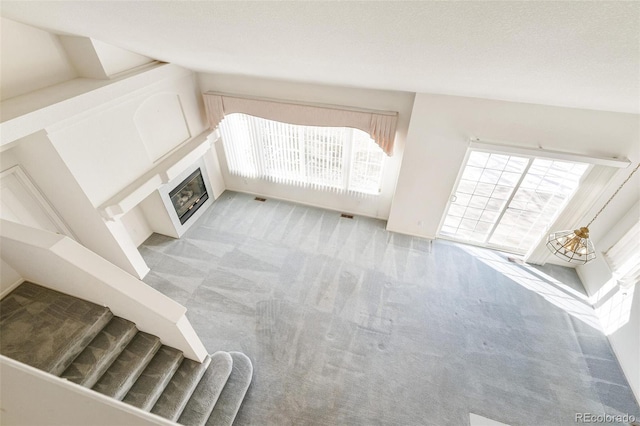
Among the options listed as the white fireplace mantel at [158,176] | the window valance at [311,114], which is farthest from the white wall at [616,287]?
the white fireplace mantel at [158,176]

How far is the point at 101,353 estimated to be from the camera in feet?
7.39

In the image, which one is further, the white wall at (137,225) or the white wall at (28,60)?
the white wall at (137,225)

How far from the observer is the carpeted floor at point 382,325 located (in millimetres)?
2908

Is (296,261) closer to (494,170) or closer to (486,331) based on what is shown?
(486,331)

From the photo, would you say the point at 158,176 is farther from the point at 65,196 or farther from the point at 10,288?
the point at 10,288

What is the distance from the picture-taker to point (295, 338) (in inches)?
135

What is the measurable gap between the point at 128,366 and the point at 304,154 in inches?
146

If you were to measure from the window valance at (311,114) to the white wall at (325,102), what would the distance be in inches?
Result: 5.5

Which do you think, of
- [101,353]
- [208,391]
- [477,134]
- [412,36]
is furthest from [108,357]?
[477,134]

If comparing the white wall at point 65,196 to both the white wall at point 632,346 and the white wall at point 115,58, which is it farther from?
the white wall at point 632,346

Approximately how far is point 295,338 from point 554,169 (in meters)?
4.13

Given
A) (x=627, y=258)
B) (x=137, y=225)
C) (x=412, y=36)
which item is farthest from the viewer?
(x=137, y=225)
